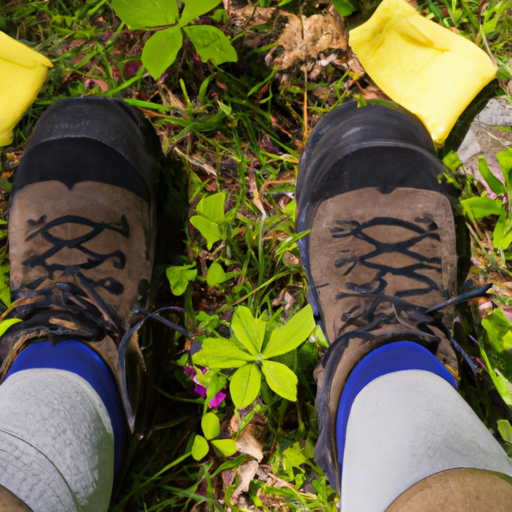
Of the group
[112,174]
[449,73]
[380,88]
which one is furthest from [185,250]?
[449,73]

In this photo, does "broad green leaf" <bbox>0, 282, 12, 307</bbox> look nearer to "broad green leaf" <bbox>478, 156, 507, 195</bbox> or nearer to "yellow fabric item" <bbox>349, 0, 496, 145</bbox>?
"yellow fabric item" <bbox>349, 0, 496, 145</bbox>

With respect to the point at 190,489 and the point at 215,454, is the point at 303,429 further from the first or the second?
the point at 190,489

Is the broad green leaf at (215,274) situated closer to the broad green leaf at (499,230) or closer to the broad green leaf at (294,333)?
the broad green leaf at (294,333)

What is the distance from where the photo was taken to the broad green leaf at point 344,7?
1.80 meters

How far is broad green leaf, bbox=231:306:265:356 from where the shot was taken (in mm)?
1366

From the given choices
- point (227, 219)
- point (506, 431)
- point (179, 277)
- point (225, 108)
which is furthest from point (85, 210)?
point (506, 431)

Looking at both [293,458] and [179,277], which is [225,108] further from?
[293,458]

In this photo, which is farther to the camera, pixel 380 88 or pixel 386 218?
pixel 380 88

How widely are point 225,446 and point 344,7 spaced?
1637 millimetres

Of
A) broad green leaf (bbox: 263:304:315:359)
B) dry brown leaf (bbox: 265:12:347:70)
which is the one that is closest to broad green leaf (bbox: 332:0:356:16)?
dry brown leaf (bbox: 265:12:347:70)

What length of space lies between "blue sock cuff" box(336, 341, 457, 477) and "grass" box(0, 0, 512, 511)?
27 cm

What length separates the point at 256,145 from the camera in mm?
1840

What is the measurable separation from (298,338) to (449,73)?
3.70 ft

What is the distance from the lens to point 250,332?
1.37 meters
